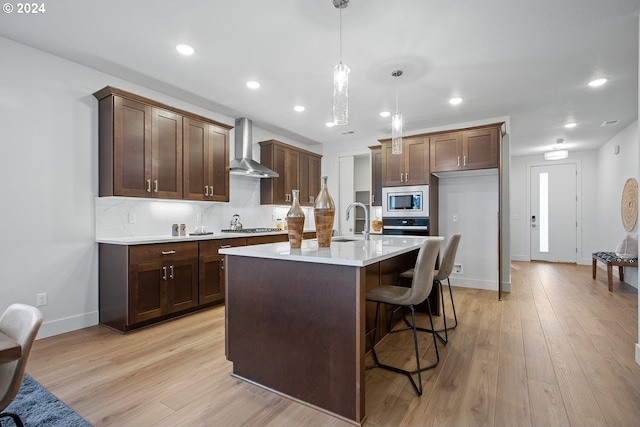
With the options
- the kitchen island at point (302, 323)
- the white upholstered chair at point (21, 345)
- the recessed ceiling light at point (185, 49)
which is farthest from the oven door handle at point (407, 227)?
the white upholstered chair at point (21, 345)

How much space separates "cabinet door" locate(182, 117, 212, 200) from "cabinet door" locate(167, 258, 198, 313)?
81 cm

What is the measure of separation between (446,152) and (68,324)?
192 inches

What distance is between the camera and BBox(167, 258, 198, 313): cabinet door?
3293 mm

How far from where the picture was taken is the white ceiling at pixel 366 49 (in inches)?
89.5

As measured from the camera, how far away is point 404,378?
84.4 inches

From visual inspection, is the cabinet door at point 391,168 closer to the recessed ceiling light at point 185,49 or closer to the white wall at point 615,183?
the recessed ceiling light at point 185,49

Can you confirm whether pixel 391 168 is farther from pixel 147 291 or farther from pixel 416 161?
pixel 147 291

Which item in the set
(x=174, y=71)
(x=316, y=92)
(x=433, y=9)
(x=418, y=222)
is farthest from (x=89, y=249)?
(x=418, y=222)

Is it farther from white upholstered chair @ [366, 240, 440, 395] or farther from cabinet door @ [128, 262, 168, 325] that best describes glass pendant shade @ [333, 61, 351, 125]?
cabinet door @ [128, 262, 168, 325]

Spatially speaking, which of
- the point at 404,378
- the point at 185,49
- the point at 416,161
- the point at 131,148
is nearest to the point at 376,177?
the point at 416,161

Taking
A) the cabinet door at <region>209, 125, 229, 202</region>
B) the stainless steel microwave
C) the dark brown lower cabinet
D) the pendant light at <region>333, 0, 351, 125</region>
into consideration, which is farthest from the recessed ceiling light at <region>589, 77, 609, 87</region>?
the dark brown lower cabinet

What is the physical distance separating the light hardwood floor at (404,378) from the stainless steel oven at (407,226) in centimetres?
157

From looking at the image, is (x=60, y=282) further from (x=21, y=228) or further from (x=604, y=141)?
(x=604, y=141)

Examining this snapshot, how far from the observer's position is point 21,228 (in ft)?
8.99
